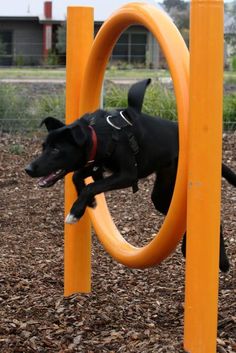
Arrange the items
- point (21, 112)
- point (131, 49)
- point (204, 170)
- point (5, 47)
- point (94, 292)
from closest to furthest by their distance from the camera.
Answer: point (204, 170), point (94, 292), point (21, 112), point (131, 49), point (5, 47)

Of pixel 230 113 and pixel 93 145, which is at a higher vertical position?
pixel 93 145

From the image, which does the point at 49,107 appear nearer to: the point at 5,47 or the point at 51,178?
the point at 51,178

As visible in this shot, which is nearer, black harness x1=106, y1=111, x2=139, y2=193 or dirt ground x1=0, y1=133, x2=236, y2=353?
black harness x1=106, y1=111, x2=139, y2=193

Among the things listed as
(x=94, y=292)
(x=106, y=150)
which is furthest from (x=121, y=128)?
(x=94, y=292)

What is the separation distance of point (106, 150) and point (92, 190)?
209 mm

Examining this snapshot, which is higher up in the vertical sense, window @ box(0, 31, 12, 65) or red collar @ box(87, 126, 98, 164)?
window @ box(0, 31, 12, 65)

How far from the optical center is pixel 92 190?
3.83 meters

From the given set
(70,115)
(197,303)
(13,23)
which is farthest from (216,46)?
(13,23)

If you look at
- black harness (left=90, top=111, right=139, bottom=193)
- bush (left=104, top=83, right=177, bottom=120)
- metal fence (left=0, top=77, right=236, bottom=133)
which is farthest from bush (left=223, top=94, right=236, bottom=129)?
black harness (left=90, top=111, right=139, bottom=193)

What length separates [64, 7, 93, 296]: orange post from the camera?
4699 millimetres

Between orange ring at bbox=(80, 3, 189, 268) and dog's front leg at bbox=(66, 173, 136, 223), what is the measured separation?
1.05 feet

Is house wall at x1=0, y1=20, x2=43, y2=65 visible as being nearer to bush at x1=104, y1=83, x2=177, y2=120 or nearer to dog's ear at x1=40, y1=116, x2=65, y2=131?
bush at x1=104, y1=83, x2=177, y2=120

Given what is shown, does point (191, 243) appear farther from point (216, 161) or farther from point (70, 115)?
point (70, 115)

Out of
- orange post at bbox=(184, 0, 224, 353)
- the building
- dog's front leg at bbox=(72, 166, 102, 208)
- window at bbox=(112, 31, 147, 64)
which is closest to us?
orange post at bbox=(184, 0, 224, 353)
